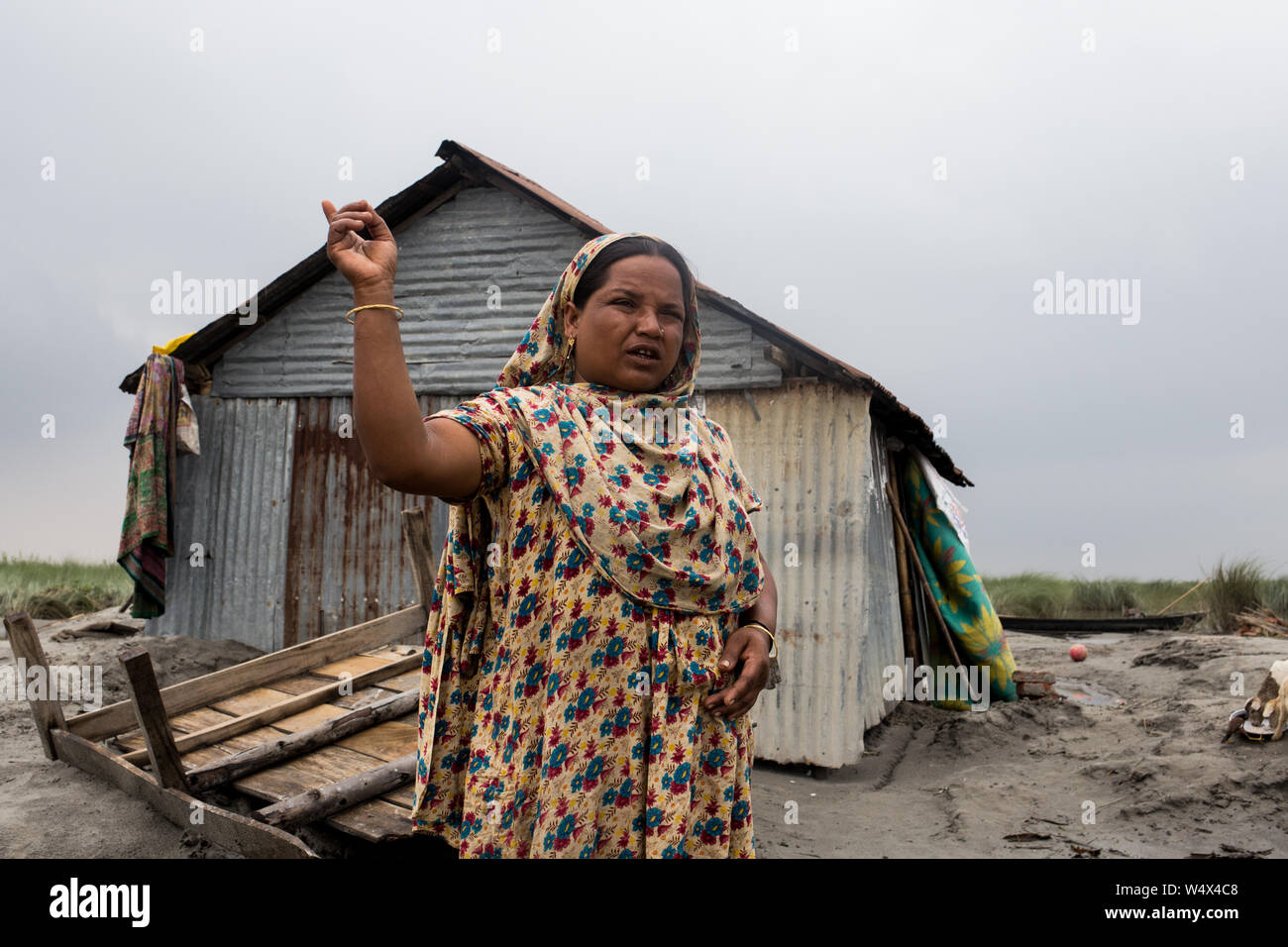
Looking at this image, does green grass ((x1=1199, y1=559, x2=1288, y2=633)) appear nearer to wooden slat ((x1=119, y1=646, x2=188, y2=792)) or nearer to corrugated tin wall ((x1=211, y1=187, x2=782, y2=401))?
corrugated tin wall ((x1=211, y1=187, x2=782, y2=401))

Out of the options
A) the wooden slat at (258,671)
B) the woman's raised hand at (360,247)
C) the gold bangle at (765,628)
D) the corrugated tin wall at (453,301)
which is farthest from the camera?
the corrugated tin wall at (453,301)

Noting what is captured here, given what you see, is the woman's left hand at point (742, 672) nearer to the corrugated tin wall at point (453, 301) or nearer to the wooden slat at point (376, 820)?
the wooden slat at point (376, 820)

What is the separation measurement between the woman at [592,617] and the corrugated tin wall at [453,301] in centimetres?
→ 574

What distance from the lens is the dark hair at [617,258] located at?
1.71 m

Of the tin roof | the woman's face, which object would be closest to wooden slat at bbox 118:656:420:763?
the woman's face

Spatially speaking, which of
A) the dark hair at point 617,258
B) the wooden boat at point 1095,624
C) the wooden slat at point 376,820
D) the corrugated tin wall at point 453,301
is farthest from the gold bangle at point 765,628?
the wooden boat at point 1095,624

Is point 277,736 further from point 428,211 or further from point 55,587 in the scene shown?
point 55,587

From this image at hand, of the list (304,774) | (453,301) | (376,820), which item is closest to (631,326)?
(376,820)

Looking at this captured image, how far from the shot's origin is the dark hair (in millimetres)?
1706

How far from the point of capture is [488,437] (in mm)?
1454

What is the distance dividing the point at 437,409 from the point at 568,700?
6.84 meters

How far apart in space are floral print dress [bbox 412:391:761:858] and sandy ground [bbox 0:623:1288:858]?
2.58m

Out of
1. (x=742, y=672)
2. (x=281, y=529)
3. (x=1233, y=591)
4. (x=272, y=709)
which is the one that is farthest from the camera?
(x=1233, y=591)
